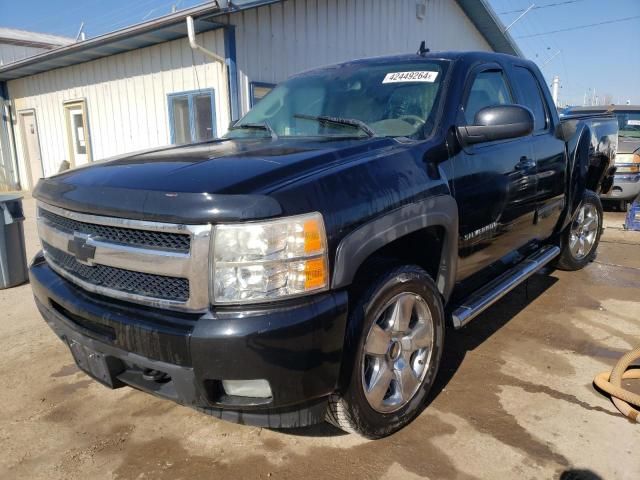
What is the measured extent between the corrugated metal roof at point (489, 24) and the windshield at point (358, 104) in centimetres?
1248

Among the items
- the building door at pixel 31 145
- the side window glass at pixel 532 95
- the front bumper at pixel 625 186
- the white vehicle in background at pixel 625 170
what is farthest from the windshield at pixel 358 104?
the building door at pixel 31 145

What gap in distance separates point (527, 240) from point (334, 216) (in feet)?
8.04

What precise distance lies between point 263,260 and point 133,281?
0.64 m

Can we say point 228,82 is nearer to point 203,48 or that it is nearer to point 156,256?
point 203,48

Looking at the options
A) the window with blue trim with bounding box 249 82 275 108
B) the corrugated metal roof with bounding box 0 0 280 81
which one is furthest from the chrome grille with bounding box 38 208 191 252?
the window with blue trim with bounding box 249 82 275 108

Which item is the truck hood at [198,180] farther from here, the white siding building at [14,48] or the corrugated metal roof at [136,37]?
the white siding building at [14,48]

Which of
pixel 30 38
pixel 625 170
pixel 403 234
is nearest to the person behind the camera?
pixel 403 234

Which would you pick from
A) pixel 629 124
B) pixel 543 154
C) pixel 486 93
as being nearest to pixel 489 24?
pixel 629 124

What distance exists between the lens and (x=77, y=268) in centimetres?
241

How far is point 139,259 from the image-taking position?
2.02 metres

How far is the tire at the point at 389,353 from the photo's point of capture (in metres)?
2.20

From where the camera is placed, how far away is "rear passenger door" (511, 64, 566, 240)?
379 centimetres

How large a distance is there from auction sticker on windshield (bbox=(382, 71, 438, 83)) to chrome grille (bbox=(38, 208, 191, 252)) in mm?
1863

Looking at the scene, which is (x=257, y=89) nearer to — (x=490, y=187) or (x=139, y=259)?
(x=490, y=187)
